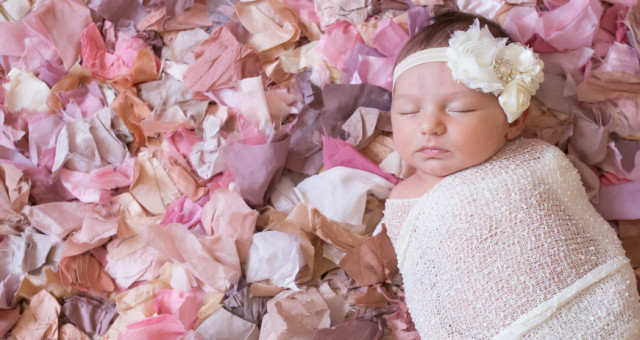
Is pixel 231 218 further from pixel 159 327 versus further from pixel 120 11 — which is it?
pixel 120 11

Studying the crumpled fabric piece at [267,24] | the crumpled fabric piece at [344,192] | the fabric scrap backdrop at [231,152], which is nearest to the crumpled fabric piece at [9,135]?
the fabric scrap backdrop at [231,152]

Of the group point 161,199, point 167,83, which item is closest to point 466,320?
point 161,199

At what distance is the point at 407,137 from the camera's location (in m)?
1.08

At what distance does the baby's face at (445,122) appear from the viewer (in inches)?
40.7

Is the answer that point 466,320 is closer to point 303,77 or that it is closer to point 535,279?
point 535,279

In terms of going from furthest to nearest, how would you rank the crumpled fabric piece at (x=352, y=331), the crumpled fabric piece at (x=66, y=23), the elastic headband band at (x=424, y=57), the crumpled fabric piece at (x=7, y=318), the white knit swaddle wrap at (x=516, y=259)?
the crumpled fabric piece at (x=66, y=23) → the crumpled fabric piece at (x=7, y=318) → the crumpled fabric piece at (x=352, y=331) → the elastic headband band at (x=424, y=57) → the white knit swaddle wrap at (x=516, y=259)

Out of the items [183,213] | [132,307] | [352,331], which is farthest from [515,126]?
[132,307]

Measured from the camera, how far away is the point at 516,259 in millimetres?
969

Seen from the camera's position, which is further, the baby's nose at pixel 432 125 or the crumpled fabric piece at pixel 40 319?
the crumpled fabric piece at pixel 40 319

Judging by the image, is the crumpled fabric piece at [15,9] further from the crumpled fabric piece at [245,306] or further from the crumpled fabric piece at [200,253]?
the crumpled fabric piece at [245,306]

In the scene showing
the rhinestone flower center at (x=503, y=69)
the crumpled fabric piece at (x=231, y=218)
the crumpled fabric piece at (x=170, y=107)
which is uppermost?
the rhinestone flower center at (x=503, y=69)

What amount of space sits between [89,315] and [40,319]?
120 millimetres

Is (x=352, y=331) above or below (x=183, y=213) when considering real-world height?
below

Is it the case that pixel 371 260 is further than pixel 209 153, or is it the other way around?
pixel 209 153
